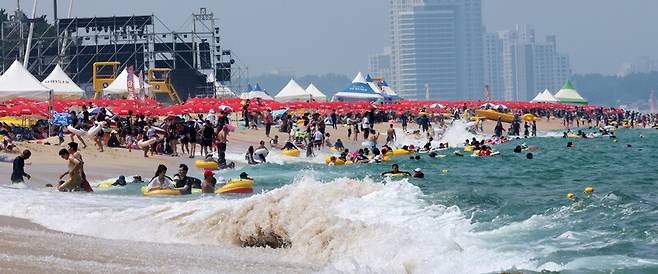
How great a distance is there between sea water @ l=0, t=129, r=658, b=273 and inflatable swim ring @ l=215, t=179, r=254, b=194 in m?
1.09

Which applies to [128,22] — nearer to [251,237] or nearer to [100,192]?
[100,192]

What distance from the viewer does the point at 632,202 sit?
21250mm

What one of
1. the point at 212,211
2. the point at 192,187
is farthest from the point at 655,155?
the point at 212,211

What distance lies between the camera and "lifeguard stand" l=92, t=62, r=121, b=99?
8346 centimetres

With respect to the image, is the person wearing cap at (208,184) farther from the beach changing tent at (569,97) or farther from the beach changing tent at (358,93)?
the beach changing tent at (569,97)

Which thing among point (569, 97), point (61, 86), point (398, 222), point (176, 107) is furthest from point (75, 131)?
point (569, 97)

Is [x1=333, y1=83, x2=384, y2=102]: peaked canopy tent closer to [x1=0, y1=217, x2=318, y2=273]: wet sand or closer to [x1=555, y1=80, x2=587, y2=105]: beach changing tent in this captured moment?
[x1=555, y1=80, x2=587, y2=105]: beach changing tent

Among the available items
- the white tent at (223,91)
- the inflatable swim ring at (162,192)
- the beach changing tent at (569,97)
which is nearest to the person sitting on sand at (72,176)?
the inflatable swim ring at (162,192)

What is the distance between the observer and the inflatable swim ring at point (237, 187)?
80.9 ft

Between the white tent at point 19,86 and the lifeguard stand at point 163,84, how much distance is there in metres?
39.3

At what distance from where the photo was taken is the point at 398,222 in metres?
17.7

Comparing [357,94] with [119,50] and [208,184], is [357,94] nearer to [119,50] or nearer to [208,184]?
[119,50]

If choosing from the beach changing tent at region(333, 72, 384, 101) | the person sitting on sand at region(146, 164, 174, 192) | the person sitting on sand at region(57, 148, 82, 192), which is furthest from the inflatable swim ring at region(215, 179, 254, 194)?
the beach changing tent at region(333, 72, 384, 101)

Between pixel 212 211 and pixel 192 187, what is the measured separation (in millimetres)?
7581
